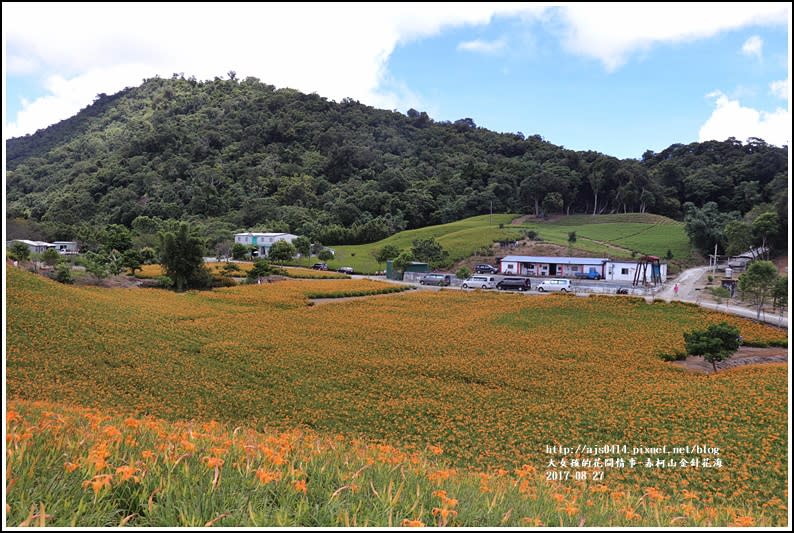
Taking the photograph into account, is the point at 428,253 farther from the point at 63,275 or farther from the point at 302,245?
the point at 63,275

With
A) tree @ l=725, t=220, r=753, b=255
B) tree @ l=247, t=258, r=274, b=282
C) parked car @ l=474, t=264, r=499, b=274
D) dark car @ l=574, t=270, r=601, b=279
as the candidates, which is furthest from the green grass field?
tree @ l=725, t=220, r=753, b=255

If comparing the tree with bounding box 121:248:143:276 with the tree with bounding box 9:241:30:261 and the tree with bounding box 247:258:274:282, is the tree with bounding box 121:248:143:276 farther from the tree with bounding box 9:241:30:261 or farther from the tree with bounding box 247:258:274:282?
the tree with bounding box 247:258:274:282

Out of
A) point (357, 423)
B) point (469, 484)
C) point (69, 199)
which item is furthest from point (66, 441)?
point (69, 199)

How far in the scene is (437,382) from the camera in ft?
27.0

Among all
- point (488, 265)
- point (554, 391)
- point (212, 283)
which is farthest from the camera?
point (488, 265)

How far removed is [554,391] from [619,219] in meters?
42.6

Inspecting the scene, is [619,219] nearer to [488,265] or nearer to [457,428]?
[488,265]

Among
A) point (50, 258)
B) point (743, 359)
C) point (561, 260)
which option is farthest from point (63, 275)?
point (561, 260)

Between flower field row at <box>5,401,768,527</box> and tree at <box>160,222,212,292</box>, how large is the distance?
751 inches

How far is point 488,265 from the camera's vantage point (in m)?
33.0

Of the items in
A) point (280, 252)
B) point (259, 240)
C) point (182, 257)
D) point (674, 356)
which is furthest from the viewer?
point (259, 240)

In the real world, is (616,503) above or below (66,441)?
below

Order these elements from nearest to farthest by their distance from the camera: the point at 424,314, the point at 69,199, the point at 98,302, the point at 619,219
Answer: the point at 98,302 < the point at 424,314 < the point at 69,199 < the point at 619,219

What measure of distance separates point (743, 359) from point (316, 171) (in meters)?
59.0
